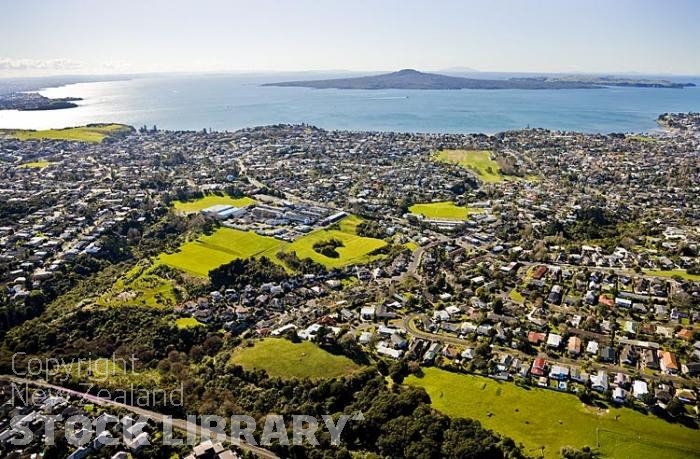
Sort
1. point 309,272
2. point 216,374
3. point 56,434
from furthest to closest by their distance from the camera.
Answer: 1. point 309,272
2. point 216,374
3. point 56,434

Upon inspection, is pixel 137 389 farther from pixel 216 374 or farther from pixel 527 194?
pixel 527 194

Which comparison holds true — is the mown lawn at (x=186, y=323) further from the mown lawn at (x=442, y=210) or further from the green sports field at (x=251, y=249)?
the mown lawn at (x=442, y=210)

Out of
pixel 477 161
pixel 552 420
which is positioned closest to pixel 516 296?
pixel 552 420

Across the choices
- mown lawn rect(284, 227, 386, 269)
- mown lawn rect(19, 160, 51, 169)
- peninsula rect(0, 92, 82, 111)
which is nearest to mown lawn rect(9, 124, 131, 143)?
mown lawn rect(19, 160, 51, 169)

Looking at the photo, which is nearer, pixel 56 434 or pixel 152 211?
pixel 56 434

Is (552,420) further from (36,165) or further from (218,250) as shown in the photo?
(36,165)

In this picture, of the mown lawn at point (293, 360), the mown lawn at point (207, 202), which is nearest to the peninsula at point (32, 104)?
the mown lawn at point (207, 202)

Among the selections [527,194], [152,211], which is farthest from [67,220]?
[527,194]
